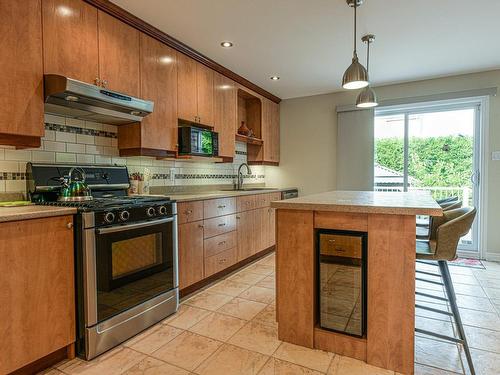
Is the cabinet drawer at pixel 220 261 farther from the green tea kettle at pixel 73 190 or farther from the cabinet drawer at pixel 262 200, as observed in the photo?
the green tea kettle at pixel 73 190

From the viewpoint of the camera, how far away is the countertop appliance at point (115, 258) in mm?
1795

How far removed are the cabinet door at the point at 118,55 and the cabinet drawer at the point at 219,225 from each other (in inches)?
53.1

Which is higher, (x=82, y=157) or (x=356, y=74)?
(x=356, y=74)

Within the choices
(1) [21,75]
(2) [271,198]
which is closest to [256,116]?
(2) [271,198]

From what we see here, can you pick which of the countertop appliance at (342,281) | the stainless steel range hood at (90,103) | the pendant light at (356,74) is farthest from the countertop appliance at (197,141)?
the countertop appliance at (342,281)

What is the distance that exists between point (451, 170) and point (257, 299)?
3.40 m

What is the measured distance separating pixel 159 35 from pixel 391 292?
2.75 meters

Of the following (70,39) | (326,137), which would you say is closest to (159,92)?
(70,39)

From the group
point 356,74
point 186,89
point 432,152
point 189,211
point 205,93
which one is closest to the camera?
point 356,74

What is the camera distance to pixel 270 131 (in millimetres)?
4867

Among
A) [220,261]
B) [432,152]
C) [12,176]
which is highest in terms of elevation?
[432,152]

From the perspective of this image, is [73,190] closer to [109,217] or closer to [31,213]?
[109,217]

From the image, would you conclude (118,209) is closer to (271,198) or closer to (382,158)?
(271,198)

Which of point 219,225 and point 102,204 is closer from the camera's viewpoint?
point 102,204
